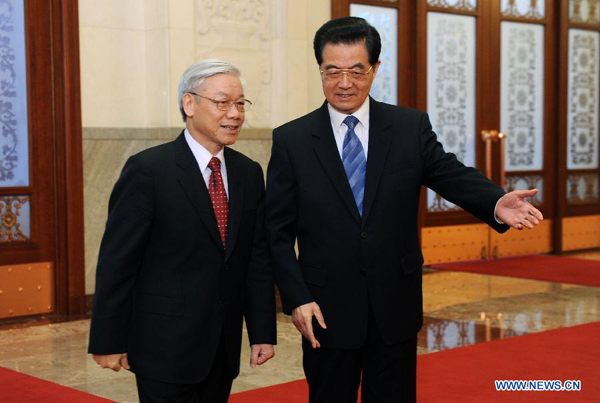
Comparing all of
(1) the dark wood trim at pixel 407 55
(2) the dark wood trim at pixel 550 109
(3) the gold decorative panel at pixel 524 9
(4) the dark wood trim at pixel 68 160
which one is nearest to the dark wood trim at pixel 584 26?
(2) the dark wood trim at pixel 550 109

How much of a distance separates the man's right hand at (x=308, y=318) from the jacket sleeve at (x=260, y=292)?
4.0 inches

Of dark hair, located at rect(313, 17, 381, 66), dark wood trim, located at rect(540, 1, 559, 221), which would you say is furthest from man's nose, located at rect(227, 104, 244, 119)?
dark wood trim, located at rect(540, 1, 559, 221)

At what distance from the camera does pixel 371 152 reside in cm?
294

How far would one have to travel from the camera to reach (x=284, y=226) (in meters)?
2.93

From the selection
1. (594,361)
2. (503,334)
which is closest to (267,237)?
(594,361)

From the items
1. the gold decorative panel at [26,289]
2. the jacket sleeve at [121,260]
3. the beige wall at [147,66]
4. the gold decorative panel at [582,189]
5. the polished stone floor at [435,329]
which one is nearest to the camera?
the jacket sleeve at [121,260]

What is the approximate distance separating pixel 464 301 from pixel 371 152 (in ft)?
15.0

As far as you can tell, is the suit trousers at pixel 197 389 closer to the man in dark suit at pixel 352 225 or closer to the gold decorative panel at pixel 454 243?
the man in dark suit at pixel 352 225

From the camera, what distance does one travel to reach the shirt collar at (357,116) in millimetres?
2986

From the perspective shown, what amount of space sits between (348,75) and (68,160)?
13.4 feet

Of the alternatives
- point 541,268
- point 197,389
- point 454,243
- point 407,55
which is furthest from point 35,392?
point 541,268

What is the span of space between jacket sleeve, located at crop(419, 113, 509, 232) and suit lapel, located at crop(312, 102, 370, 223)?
0.28 meters

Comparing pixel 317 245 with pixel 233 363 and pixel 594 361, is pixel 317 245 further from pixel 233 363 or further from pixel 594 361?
pixel 594 361

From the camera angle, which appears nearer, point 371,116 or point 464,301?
point 371,116
